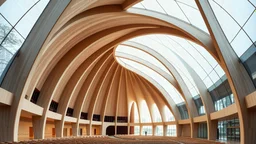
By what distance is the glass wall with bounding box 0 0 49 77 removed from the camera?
1667 centimetres

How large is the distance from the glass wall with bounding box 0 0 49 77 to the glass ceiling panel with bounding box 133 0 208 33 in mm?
9179

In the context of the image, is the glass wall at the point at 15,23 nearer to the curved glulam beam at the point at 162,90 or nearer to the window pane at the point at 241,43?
the window pane at the point at 241,43

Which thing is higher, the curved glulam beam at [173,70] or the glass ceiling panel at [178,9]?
the glass ceiling panel at [178,9]

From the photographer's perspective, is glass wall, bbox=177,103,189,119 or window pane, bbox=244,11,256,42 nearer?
window pane, bbox=244,11,256,42

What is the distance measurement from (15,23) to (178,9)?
12713 millimetres

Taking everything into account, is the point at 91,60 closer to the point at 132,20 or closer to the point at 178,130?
the point at 132,20

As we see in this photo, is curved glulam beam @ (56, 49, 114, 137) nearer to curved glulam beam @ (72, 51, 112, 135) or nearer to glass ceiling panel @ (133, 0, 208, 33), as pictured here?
curved glulam beam @ (72, 51, 112, 135)

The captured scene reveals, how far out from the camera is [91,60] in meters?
35.4

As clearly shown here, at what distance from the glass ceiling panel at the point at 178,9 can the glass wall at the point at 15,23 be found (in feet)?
30.1

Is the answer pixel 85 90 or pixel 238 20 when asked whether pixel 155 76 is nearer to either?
pixel 85 90

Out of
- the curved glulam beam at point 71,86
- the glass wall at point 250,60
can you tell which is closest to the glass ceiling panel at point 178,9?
the glass wall at point 250,60

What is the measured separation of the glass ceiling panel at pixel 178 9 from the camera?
901 inches

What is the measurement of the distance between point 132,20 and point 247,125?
14.2 m

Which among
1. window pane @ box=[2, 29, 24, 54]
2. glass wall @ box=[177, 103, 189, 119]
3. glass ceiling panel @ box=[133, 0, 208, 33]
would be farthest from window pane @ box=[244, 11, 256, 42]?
glass wall @ box=[177, 103, 189, 119]
